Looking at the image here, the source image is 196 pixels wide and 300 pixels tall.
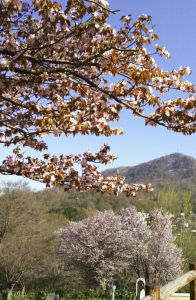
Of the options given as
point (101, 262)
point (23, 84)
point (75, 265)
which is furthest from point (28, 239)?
point (23, 84)

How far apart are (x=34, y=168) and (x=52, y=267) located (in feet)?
56.7

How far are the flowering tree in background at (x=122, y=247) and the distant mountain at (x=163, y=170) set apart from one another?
7039 cm

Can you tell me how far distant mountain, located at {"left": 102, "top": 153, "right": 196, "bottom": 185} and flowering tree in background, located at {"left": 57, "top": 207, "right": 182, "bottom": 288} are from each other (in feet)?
231

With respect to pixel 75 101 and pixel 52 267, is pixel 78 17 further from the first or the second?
pixel 52 267

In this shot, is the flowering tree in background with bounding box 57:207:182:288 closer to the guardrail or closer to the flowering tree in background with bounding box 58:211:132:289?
the flowering tree in background with bounding box 58:211:132:289

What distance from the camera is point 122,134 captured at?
16.8ft

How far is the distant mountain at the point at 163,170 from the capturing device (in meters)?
95.6

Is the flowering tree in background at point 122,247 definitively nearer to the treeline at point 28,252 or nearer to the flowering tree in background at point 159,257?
the flowering tree in background at point 159,257

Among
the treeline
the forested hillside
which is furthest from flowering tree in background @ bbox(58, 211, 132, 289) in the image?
the forested hillside

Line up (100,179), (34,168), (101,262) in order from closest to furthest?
(34,168) < (100,179) < (101,262)

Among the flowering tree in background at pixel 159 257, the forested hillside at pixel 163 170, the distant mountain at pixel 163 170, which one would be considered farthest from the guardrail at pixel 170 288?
the distant mountain at pixel 163 170

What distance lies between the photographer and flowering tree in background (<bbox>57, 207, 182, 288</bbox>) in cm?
1509

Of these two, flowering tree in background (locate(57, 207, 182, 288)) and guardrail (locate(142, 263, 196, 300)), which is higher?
guardrail (locate(142, 263, 196, 300))

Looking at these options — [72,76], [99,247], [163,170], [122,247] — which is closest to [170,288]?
[72,76]
